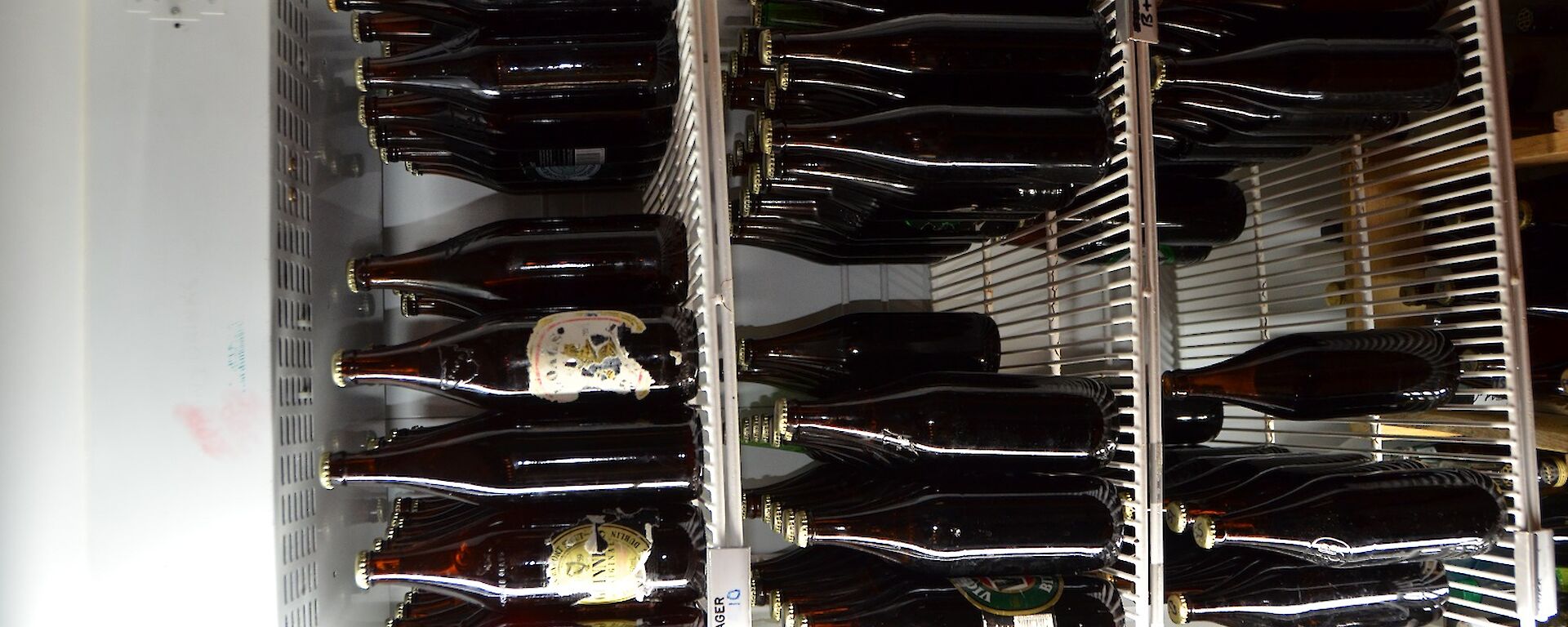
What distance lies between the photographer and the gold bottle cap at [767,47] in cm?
80

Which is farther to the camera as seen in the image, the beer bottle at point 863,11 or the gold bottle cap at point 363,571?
the beer bottle at point 863,11

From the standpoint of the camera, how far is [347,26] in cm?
90

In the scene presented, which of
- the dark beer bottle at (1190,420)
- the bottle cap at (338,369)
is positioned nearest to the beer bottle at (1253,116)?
the dark beer bottle at (1190,420)

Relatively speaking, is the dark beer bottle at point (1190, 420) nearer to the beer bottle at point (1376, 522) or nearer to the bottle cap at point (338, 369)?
the beer bottle at point (1376, 522)

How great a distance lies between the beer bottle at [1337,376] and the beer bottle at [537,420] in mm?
562

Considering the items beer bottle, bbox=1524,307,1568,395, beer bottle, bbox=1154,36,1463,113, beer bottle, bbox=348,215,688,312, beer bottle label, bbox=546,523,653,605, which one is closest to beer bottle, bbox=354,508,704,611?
beer bottle label, bbox=546,523,653,605

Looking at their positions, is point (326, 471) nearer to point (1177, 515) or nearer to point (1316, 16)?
point (1177, 515)

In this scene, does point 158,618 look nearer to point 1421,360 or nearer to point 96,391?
point 96,391

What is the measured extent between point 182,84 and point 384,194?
32cm

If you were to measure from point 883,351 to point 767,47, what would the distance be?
0.41 metres

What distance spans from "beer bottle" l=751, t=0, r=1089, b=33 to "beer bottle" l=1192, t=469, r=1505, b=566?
0.55 m

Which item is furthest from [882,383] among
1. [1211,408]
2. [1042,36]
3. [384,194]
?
[384,194]

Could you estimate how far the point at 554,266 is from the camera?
33.2 inches

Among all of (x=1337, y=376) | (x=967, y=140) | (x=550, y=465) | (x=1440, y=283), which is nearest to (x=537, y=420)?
(x=550, y=465)
